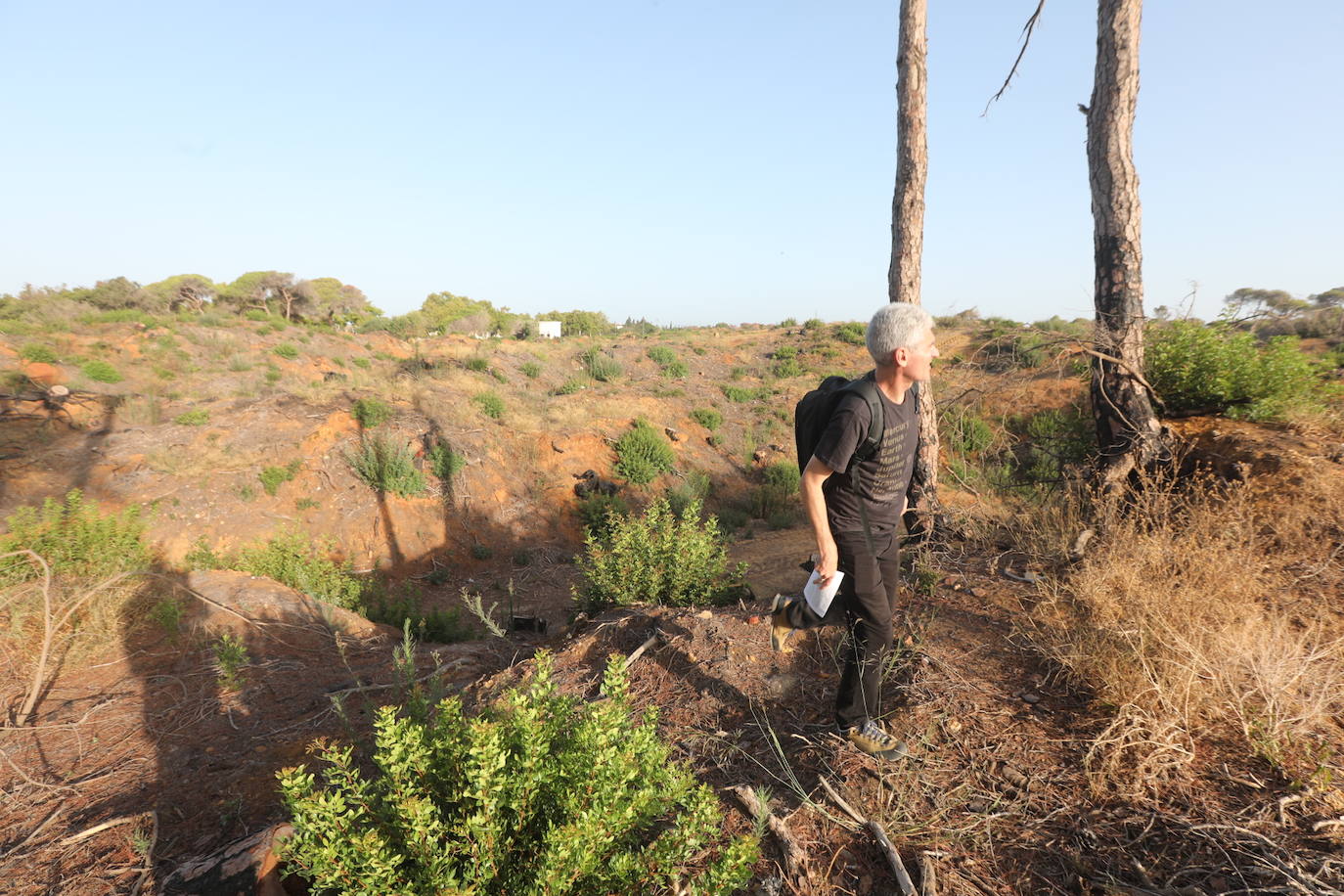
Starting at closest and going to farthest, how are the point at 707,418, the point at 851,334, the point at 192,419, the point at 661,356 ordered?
the point at 192,419
the point at 707,418
the point at 661,356
the point at 851,334

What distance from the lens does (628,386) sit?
18359 millimetres

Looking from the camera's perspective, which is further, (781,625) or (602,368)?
(602,368)

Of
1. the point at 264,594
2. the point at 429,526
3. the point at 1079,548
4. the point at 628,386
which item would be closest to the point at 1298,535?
the point at 1079,548

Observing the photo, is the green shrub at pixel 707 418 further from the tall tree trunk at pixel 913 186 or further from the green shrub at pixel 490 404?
the tall tree trunk at pixel 913 186

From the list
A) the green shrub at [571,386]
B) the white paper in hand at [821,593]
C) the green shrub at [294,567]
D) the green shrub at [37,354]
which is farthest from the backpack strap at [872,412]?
the green shrub at [37,354]

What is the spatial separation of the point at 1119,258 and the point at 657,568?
4.76 m

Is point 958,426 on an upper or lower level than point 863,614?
upper

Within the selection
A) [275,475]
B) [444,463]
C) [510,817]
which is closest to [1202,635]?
[510,817]

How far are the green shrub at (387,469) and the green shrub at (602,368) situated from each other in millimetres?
9490

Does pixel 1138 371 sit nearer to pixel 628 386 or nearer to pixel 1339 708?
pixel 1339 708

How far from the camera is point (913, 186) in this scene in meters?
5.46

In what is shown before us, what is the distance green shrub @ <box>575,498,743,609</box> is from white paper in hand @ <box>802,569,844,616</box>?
2493 millimetres

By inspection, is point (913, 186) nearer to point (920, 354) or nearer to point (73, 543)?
point (920, 354)

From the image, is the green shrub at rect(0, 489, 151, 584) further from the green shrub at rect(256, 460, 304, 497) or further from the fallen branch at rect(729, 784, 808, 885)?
the fallen branch at rect(729, 784, 808, 885)
